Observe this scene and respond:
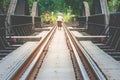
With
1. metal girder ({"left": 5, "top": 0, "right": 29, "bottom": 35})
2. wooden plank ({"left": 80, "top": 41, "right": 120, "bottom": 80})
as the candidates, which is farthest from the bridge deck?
metal girder ({"left": 5, "top": 0, "right": 29, "bottom": 35})

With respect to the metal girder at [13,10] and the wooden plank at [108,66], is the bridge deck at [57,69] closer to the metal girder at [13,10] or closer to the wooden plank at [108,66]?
the wooden plank at [108,66]

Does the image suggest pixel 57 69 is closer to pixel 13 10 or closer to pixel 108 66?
pixel 108 66

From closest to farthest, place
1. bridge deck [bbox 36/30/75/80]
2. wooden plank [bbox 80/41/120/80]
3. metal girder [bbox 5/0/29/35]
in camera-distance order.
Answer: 1. wooden plank [bbox 80/41/120/80]
2. bridge deck [bbox 36/30/75/80]
3. metal girder [bbox 5/0/29/35]

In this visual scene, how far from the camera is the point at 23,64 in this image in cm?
1075

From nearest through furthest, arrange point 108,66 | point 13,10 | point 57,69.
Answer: point 108,66, point 57,69, point 13,10

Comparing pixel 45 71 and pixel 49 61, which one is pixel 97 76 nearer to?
pixel 45 71

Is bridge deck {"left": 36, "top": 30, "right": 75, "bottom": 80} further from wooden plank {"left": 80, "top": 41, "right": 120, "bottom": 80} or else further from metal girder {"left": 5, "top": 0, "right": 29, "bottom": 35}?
metal girder {"left": 5, "top": 0, "right": 29, "bottom": 35}

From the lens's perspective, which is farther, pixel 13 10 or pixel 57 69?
pixel 13 10

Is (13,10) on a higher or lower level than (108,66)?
higher

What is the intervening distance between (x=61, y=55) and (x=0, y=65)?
13.7 ft

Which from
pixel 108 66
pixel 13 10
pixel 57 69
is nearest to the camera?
pixel 108 66

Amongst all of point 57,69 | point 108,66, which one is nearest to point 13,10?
point 57,69

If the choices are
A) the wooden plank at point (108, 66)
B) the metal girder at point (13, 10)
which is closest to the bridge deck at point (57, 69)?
the wooden plank at point (108, 66)

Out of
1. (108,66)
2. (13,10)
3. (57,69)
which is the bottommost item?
(57,69)
